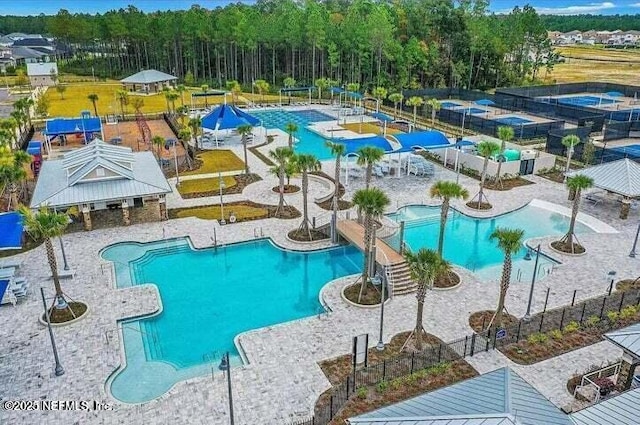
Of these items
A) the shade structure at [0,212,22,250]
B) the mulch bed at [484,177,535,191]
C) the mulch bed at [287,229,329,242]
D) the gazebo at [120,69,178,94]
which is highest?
the gazebo at [120,69,178,94]

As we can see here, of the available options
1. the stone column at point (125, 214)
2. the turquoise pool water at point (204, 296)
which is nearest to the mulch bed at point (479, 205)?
the turquoise pool water at point (204, 296)

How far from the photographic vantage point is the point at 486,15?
8206cm

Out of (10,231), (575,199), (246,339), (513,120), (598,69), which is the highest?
(598,69)

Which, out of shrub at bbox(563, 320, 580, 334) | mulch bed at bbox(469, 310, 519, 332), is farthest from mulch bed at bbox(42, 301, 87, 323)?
shrub at bbox(563, 320, 580, 334)

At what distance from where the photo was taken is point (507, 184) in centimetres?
3784

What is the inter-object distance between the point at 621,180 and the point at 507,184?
311 inches

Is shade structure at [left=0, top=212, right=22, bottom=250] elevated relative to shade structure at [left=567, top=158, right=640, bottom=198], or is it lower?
lower

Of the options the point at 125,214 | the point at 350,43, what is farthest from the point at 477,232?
the point at 350,43

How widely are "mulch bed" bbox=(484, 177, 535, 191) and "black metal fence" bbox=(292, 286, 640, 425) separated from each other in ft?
49.4

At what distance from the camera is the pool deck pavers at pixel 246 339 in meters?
16.2

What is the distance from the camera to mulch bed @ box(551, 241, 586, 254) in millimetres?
26981

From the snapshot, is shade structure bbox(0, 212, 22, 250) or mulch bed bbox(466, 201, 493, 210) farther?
mulch bed bbox(466, 201, 493, 210)

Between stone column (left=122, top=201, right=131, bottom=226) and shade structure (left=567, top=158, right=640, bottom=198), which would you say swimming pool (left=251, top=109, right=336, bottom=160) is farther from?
shade structure (left=567, top=158, right=640, bottom=198)

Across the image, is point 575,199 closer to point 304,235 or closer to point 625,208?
point 625,208
